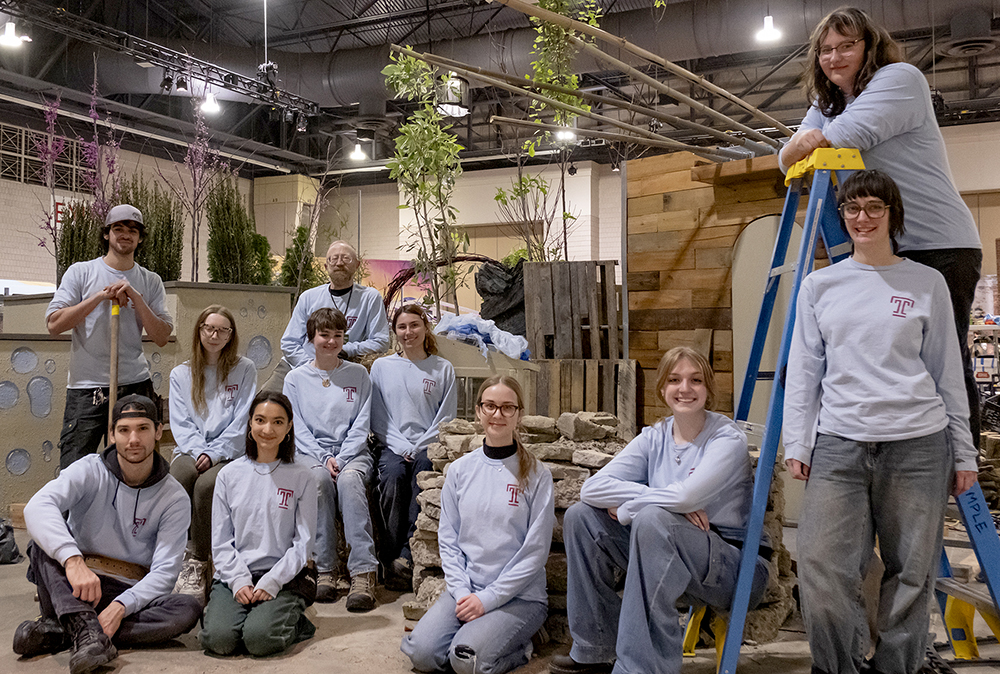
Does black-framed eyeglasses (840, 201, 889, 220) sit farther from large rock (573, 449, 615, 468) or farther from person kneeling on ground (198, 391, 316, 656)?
person kneeling on ground (198, 391, 316, 656)

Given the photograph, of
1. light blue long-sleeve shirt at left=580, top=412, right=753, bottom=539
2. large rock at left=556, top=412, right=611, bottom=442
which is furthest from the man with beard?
light blue long-sleeve shirt at left=580, top=412, right=753, bottom=539

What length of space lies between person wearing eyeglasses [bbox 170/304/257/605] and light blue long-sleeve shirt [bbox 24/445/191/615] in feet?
1.63

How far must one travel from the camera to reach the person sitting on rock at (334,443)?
3527 millimetres

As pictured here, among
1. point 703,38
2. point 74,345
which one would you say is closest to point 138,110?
point 703,38

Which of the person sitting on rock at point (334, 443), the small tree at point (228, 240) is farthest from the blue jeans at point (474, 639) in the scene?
the small tree at point (228, 240)

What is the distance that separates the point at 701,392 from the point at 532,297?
2.11 metres

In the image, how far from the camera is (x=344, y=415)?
3.87 meters

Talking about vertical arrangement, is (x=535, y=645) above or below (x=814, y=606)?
below

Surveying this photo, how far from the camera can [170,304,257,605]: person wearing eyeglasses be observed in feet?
11.7

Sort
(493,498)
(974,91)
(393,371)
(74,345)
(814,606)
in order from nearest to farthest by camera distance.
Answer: (814,606), (493,498), (74,345), (393,371), (974,91)

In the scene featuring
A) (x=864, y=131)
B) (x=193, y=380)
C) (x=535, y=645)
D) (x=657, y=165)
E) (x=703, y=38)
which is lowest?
(x=535, y=645)

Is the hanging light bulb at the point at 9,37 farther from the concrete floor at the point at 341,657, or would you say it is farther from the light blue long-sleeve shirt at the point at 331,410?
the concrete floor at the point at 341,657

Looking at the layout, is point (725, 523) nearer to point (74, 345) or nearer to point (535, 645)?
point (535, 645)

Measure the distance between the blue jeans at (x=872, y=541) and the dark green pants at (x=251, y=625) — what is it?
1.78 meters
